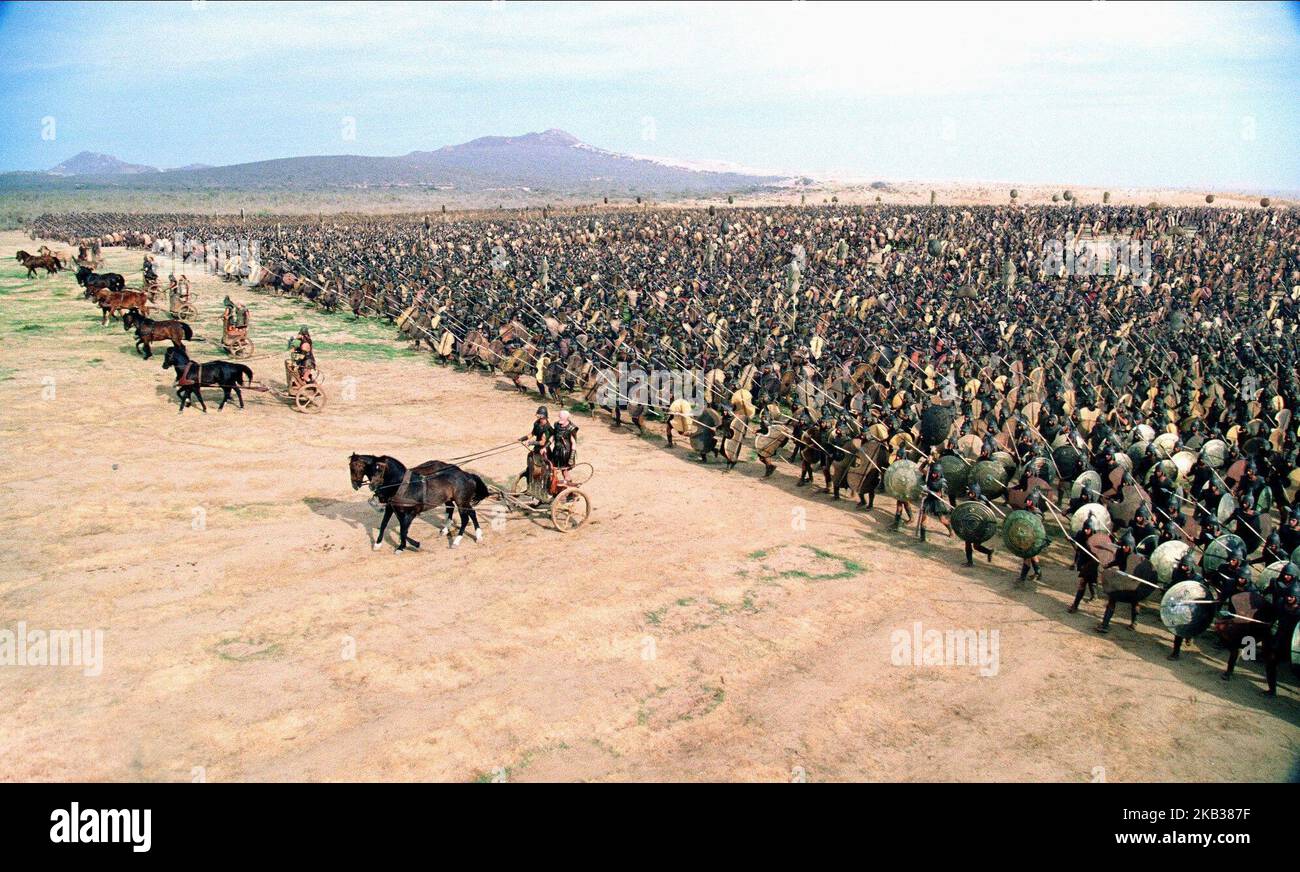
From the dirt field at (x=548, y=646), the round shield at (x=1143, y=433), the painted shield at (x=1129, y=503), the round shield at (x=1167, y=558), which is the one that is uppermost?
the round shield at (x=1143, y=433)

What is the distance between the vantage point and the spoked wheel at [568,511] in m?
13.8

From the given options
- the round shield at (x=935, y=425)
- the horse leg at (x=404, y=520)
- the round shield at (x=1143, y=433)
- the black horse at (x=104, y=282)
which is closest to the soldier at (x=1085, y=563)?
the round shield at (x=935, y=425)

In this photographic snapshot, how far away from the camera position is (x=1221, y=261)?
41.8 meters

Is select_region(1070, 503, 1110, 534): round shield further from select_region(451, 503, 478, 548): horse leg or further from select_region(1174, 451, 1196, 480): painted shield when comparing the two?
select_region(451, 503, 478, 548): horse leg

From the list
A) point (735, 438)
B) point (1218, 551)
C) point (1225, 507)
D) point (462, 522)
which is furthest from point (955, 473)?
point (462, 522)

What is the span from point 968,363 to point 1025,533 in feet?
38.5

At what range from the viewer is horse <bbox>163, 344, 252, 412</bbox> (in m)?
18.8

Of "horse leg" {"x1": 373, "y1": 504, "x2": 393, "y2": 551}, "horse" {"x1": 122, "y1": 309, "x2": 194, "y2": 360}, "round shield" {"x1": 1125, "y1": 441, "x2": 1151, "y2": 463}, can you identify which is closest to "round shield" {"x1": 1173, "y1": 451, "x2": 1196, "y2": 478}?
"round shield" {"x1": 1125, "y1": 441, "x2": 1151, "y2": 463}

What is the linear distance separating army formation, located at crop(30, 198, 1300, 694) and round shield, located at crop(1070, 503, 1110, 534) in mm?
62

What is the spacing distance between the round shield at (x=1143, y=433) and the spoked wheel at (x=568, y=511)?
1058cm

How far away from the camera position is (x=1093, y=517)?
1178cm

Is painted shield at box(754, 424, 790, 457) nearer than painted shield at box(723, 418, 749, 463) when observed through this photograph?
Yes

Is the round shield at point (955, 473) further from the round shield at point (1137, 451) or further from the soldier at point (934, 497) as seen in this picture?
the round shield at point (1137, 451)

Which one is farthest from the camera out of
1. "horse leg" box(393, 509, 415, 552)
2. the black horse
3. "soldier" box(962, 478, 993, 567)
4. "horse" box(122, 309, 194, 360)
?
the black horse
